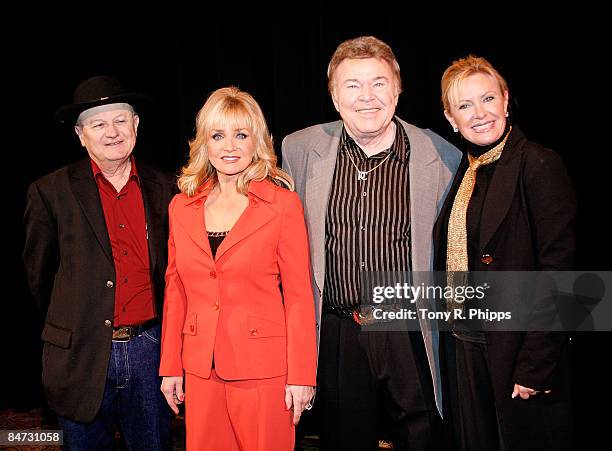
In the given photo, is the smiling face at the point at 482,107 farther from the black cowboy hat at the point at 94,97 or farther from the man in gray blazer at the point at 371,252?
the black cowboy hat at the point at 94,97

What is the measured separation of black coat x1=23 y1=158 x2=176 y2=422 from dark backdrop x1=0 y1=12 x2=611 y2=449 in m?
1.26

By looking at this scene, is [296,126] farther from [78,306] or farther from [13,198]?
[13,198]

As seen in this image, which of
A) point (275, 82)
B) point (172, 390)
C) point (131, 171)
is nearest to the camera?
point (172, 390)

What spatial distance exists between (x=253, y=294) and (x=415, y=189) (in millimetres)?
719

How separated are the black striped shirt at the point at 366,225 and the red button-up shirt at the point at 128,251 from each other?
2.30ft

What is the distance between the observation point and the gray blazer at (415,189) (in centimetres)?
238

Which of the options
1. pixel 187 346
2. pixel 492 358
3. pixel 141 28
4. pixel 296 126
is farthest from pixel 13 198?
pixel 492 358

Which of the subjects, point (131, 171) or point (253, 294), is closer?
point (253, 294)

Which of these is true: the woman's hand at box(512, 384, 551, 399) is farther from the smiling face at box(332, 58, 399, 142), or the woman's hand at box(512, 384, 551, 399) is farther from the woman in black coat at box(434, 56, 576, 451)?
the smiling face at box(332, 58, 399, 142)

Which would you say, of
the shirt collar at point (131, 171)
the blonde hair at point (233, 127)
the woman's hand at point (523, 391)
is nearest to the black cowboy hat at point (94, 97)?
the shirt collar at point (131, 171)

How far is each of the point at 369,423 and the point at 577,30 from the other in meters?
2.08

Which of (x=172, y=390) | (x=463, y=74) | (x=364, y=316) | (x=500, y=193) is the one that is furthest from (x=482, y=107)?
(x=172, y=390)

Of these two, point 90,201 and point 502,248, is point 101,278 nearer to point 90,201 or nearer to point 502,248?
point 90,201

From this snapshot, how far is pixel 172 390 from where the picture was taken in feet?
7.77
